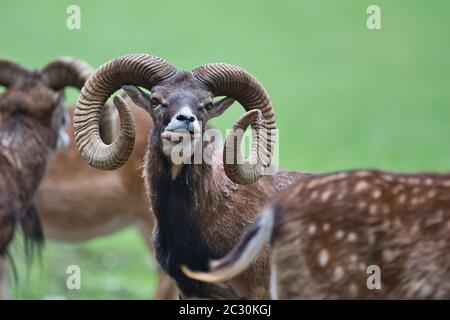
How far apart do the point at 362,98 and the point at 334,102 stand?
0.92 m

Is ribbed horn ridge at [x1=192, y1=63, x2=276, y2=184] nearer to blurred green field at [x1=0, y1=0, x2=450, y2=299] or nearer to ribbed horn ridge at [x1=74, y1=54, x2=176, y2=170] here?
ribbed horn ridge at [x1=74, y1=54, x2=176, y2=170]

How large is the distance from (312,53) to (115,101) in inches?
1143

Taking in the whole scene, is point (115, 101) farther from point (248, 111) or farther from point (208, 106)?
point (248, 111)

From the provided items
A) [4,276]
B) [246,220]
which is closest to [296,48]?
[4,276]

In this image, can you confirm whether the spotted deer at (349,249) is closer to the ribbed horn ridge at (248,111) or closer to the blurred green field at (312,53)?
the ribbed horn ridge at (248,111)

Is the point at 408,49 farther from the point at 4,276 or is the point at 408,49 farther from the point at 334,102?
the point at 4,276

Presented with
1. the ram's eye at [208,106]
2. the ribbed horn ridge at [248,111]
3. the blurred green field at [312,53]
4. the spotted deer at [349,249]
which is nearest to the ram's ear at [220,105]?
the ribbed horn ridge at [248,111]

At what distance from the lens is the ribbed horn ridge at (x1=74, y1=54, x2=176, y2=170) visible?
43.4ft

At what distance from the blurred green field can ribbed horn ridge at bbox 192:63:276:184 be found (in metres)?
16.8

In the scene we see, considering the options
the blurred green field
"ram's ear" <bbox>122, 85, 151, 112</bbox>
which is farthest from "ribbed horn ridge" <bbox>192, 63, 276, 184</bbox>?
the blurred green field

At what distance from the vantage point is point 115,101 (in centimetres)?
1329

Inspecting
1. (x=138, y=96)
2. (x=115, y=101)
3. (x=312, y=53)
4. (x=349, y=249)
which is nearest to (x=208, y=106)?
(x=138, y=96)
